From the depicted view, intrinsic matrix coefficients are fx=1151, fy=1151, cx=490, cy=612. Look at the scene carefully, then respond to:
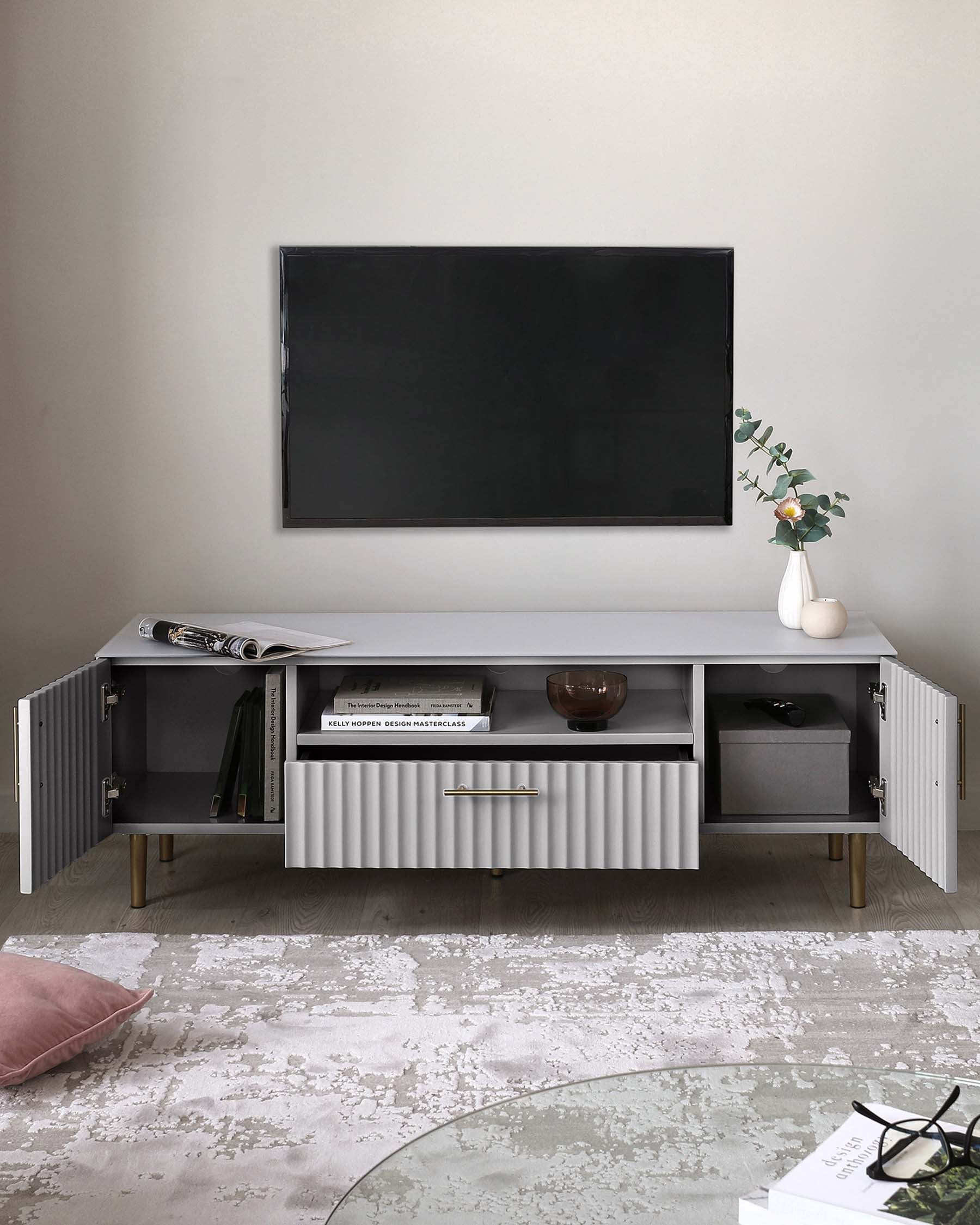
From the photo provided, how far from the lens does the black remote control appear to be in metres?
2.53

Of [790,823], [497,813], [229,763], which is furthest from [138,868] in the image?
[790,823]

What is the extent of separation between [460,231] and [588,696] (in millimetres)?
1259

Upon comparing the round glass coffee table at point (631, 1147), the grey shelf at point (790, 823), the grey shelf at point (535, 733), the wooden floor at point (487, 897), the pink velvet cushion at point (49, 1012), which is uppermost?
the grey shelf at point (535, 733)

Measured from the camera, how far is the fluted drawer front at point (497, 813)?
7.88 ft

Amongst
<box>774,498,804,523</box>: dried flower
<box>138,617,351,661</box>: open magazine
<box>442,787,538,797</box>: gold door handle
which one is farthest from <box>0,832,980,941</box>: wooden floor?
<box>774,498,804,523</box>: dried flower

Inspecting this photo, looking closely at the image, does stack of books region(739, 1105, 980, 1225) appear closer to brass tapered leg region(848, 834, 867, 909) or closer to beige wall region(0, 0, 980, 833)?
brass tapered leg region(848, 834, 867, 909)

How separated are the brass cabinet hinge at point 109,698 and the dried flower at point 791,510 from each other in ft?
5.04

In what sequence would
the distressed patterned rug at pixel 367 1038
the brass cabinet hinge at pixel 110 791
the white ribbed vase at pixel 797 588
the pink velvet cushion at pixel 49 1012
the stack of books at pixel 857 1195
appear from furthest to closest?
the white ribbed vase at pixel 797 588 → the brass cabinet hinge at pixel 110 791 → the pink velvet cushion at pixel 49 1012 → the distressed patterned rug at pixel 367 1038 → the stack of books at pixel 857 1195

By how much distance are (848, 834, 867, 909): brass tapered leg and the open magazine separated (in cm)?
120

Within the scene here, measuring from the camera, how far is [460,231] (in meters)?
2.90

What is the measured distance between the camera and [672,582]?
2994 millimetres

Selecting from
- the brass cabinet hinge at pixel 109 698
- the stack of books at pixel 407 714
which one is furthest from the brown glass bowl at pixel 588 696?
the brass cabinet hinge at pixel 109 698

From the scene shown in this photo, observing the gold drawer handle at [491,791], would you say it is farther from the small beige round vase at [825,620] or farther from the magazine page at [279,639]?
the small beige round vase at [825,620]

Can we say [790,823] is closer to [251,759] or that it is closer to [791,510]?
[791,510]
